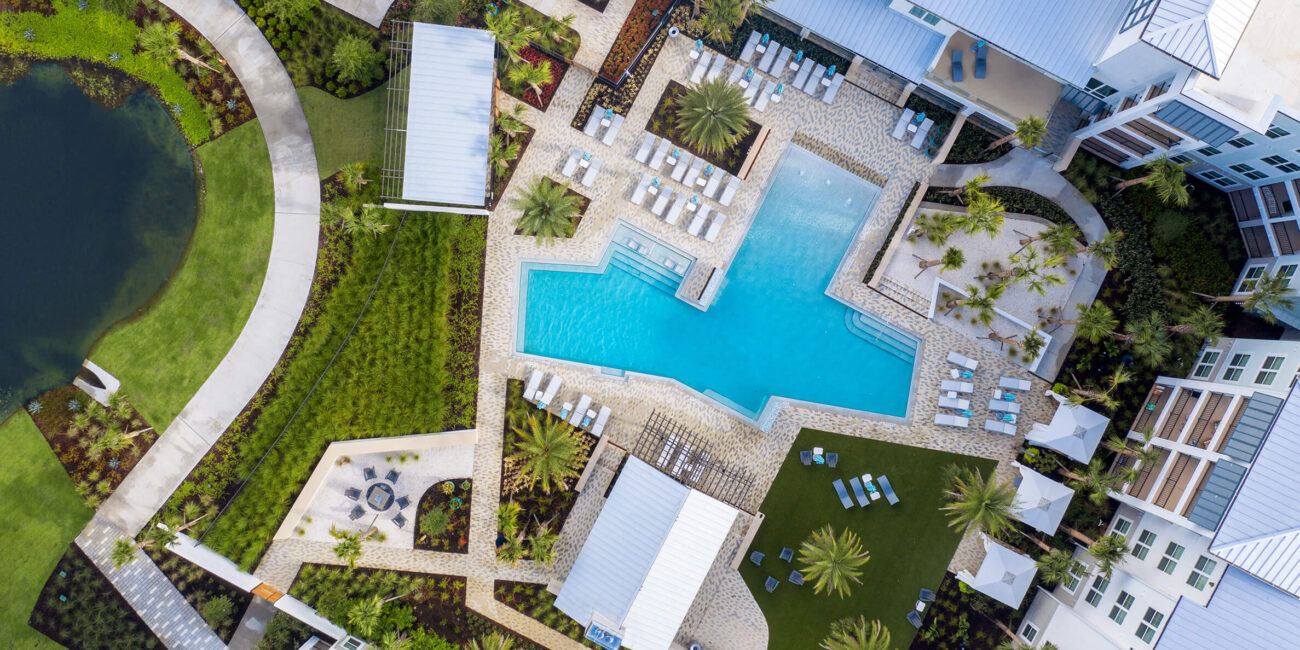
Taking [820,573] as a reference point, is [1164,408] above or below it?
above

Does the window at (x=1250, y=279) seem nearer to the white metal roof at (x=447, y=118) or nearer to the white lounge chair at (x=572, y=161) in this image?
the white lounge chair at (x=572, y=161)

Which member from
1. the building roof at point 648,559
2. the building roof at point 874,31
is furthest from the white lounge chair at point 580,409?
the building roof at point 874,31

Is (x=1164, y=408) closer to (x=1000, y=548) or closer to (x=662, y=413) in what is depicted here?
(x=1000, y=548)

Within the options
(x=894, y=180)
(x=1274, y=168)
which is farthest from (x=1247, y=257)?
(x=894, y=180)

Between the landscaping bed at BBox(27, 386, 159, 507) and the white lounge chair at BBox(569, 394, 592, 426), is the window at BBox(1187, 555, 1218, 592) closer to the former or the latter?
the white lounge chair at BBox(569, 394, 592, 426)

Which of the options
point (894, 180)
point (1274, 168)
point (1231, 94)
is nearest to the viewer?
point (1231, 94)

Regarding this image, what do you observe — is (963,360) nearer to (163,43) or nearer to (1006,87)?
(1006,87)

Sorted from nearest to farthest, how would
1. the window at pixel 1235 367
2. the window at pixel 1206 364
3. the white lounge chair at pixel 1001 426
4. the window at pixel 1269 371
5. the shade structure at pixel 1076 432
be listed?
the window at pixel 1269 371, the window at pixel 1235 367, the window at pixel 1206 364, the shade structure at pixel 1076 432, the white lounge chair at pixel 1001 426
